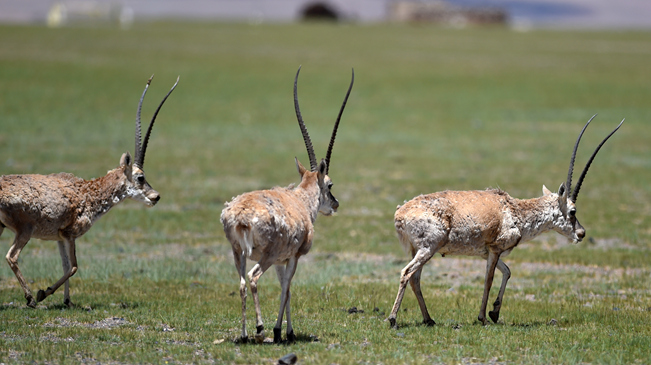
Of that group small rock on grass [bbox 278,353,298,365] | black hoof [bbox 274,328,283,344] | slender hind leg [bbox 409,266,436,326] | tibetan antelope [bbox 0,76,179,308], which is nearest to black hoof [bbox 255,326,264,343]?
black hoof [bbox 274,328,283,344]

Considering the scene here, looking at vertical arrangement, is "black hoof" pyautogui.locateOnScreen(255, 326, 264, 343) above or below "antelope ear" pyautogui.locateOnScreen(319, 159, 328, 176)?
below

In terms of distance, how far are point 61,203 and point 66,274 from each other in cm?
110

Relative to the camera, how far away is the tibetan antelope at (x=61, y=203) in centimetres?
1285

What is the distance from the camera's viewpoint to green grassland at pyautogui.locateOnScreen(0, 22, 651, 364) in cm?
1171

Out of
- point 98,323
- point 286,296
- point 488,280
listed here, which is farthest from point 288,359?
point 488,280

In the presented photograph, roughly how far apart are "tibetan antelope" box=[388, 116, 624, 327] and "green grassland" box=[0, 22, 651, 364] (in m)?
0.78

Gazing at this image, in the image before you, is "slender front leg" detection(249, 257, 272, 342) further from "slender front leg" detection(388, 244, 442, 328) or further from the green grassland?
"slender front leg" detection(388, 244, 442, 328)

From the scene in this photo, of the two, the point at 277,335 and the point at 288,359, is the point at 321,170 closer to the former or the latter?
the point at 277,335

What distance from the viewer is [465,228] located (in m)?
12.6

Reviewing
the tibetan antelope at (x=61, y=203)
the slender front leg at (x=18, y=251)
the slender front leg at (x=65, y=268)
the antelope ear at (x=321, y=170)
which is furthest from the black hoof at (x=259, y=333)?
the slender front leg at (x=18, y=251)

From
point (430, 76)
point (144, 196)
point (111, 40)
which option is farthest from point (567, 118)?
point (111, 40)

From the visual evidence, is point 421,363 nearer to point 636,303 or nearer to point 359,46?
point 636,303

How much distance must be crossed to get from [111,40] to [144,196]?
61.4 meters

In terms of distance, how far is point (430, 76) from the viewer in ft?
191
